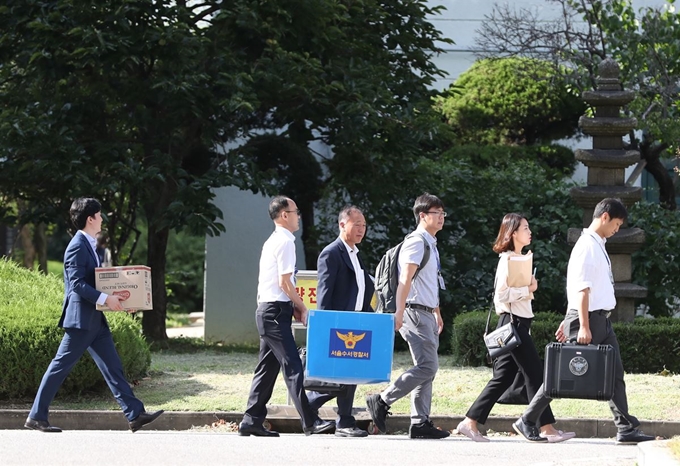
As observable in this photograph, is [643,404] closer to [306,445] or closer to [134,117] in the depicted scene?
[306,445]

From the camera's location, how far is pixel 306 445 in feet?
27.4

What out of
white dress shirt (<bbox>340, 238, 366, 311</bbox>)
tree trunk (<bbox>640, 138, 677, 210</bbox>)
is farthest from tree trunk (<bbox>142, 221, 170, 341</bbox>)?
white dress shirt (<bbox>340, 238, 366, 311</bbox>)

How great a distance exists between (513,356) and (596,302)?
80cm

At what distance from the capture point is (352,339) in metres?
8.45

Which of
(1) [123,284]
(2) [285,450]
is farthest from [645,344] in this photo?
(1) [123,284]

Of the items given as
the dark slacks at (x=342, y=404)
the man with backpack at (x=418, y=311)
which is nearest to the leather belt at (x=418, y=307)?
the man with backpack at (x=418, y=311)

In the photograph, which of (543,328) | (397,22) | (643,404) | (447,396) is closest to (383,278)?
(447,396)

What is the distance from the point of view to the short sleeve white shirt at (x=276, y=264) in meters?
8.66

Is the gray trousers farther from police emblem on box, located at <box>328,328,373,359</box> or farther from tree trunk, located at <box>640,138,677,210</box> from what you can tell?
tree trunk, located at <box>640,138,677,210</box>

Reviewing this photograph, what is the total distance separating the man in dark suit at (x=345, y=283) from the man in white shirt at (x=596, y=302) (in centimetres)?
144

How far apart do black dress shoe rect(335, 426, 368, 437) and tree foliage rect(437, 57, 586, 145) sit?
9.91 m

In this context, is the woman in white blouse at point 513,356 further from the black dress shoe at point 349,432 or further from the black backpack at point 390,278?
the black dress shoe at point 349,432

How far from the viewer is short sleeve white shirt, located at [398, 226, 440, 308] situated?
A: 866 centimetres

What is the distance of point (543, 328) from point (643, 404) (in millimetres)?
2758
